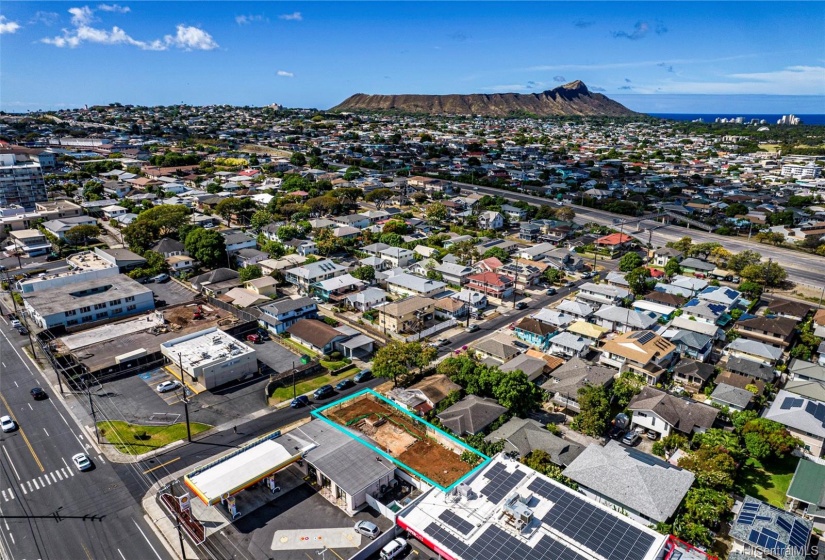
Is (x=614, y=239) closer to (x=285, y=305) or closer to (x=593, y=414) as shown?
(x=593, y=414)

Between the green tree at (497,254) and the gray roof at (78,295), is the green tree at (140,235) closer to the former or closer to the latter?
the gray roof at (78,295)

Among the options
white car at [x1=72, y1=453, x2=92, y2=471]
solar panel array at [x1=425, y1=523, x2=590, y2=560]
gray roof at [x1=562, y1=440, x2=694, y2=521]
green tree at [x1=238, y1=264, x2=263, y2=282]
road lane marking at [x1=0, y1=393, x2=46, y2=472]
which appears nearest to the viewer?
solar panel array at [x1=425, y1=523, x2=590, y2=560]

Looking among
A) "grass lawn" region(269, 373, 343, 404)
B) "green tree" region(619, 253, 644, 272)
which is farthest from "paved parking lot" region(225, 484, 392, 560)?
"green tree" region(619, 253, 644, 272)

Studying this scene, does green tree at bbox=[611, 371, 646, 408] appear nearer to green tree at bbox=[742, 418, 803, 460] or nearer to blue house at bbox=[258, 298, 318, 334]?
green tree at bbox=[742, 418, 803, 460]

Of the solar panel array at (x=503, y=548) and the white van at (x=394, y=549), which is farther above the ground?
the solar panel array at (x=503, y=548)

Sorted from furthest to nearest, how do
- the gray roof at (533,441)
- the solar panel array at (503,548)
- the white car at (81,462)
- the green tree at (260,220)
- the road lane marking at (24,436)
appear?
1. the green tree at (260,220)
2. the road lane marking at (24,436)
3. the white car at (81,462)
4. the gray roof at (533,441)
5. the solar panel array at (503,548)

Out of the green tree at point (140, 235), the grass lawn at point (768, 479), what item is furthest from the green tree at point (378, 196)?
the grass lawn at point (768, 479)
